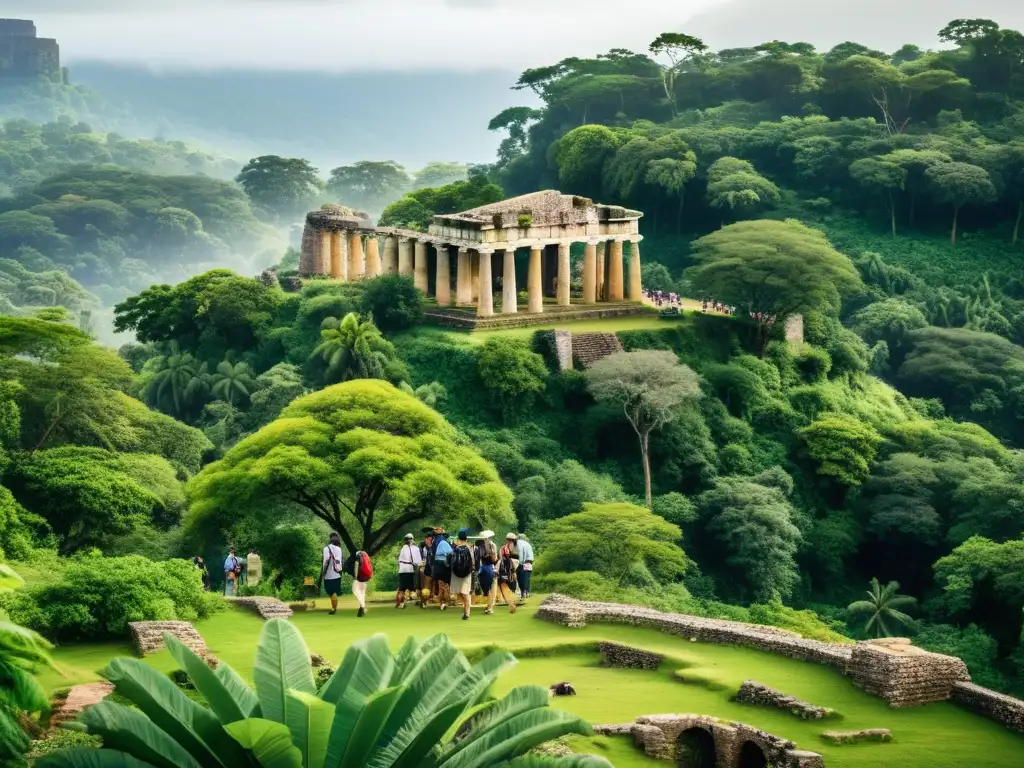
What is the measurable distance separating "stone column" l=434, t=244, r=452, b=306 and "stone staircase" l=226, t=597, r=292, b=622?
32947mm

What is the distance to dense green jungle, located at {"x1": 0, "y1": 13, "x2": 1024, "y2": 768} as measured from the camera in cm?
4312

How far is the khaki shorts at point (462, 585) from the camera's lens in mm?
34294

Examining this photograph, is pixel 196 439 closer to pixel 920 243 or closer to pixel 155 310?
pixel 155 310

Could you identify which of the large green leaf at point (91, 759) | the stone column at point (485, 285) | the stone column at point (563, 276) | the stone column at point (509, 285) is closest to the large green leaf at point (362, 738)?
the large green leaf at point (91, 759)

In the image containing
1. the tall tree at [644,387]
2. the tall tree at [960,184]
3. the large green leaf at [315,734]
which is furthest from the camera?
the tall tree at [960,184]

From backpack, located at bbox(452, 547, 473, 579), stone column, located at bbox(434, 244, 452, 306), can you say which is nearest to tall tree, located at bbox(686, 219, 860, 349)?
stone column, located at bbox(434, 244, 452, 306)

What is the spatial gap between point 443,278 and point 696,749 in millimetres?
41410

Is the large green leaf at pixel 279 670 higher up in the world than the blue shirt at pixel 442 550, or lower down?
higher up

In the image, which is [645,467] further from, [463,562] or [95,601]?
[95,601]

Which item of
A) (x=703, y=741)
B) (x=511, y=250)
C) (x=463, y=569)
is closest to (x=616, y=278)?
(x=511, y=250)

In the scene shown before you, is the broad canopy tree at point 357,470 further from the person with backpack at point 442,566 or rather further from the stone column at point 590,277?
the stone column at point 590,277

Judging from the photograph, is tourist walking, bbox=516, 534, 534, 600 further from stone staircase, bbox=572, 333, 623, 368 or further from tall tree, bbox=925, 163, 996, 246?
tall tree, bbox=925, 163, 996, 246

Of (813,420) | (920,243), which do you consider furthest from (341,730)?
(920,243)

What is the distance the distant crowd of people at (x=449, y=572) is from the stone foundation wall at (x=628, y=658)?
343 centimetres
